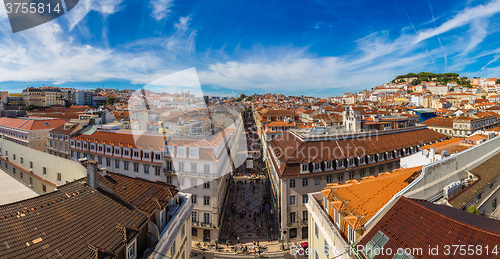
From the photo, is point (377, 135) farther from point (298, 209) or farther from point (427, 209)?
point (427, 209)

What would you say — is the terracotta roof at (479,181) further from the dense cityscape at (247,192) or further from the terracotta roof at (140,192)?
the terracotta roof at (140,192)

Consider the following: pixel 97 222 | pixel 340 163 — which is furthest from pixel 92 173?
pixel 340 163

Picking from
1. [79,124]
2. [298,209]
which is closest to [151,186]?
[298,209]

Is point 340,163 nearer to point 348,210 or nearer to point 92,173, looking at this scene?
point 348,210

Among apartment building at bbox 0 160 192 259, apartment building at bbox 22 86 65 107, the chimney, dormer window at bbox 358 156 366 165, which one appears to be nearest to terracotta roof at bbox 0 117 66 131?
apartment building at bbox 0 160 192 259

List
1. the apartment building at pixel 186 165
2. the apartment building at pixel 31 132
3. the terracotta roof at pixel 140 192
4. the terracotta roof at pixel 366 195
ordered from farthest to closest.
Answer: the apartment building at pixel 31 132
the apartment building at pixel 186 165
the terracotta roof at pixel 140 192
the terracotta roof at pixel 366 195

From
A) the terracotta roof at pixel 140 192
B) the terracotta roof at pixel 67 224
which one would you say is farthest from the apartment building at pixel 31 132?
the terracotta roof at pixel 67 224
